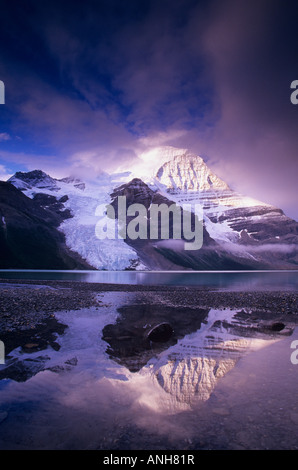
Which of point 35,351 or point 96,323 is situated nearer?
point 35,351

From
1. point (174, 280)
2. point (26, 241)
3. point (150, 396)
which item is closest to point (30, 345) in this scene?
point (150, 396)

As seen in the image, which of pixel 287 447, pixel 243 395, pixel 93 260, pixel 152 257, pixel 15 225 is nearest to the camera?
pixel 287 447

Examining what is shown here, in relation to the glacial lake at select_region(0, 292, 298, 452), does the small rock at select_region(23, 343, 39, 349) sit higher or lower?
higher

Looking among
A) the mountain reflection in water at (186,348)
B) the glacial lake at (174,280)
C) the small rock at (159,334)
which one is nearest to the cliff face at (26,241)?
the glacial lake at (174,280)

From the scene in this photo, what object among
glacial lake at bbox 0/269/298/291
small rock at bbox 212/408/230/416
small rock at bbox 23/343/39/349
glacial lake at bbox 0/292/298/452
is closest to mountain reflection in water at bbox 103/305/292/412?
glacial lake at bbox 0/292/298/452

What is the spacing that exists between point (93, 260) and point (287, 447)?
133 metres

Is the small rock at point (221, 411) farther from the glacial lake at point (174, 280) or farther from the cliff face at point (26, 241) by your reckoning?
the cliff face at point (26, 241)

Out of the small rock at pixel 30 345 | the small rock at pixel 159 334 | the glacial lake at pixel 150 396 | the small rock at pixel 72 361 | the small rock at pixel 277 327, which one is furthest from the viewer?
the small rock at pixel 277 327

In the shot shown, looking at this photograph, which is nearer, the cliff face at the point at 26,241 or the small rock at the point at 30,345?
the small rock at the point at 30,345

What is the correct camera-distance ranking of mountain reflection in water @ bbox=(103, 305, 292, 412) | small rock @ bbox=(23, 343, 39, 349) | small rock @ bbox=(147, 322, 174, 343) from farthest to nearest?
small rock @ bbox=(147, 322, 174, 343)
small rock @ bbox=(23, 343, 39, 349)
mountain reflection in water @ bbox=(103, 305, 292, 412)

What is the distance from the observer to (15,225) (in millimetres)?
121250

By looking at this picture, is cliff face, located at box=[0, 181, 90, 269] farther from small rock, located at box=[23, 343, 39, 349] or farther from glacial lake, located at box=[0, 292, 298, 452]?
glacial lake, located at box=[0, 292, 298, 452]
